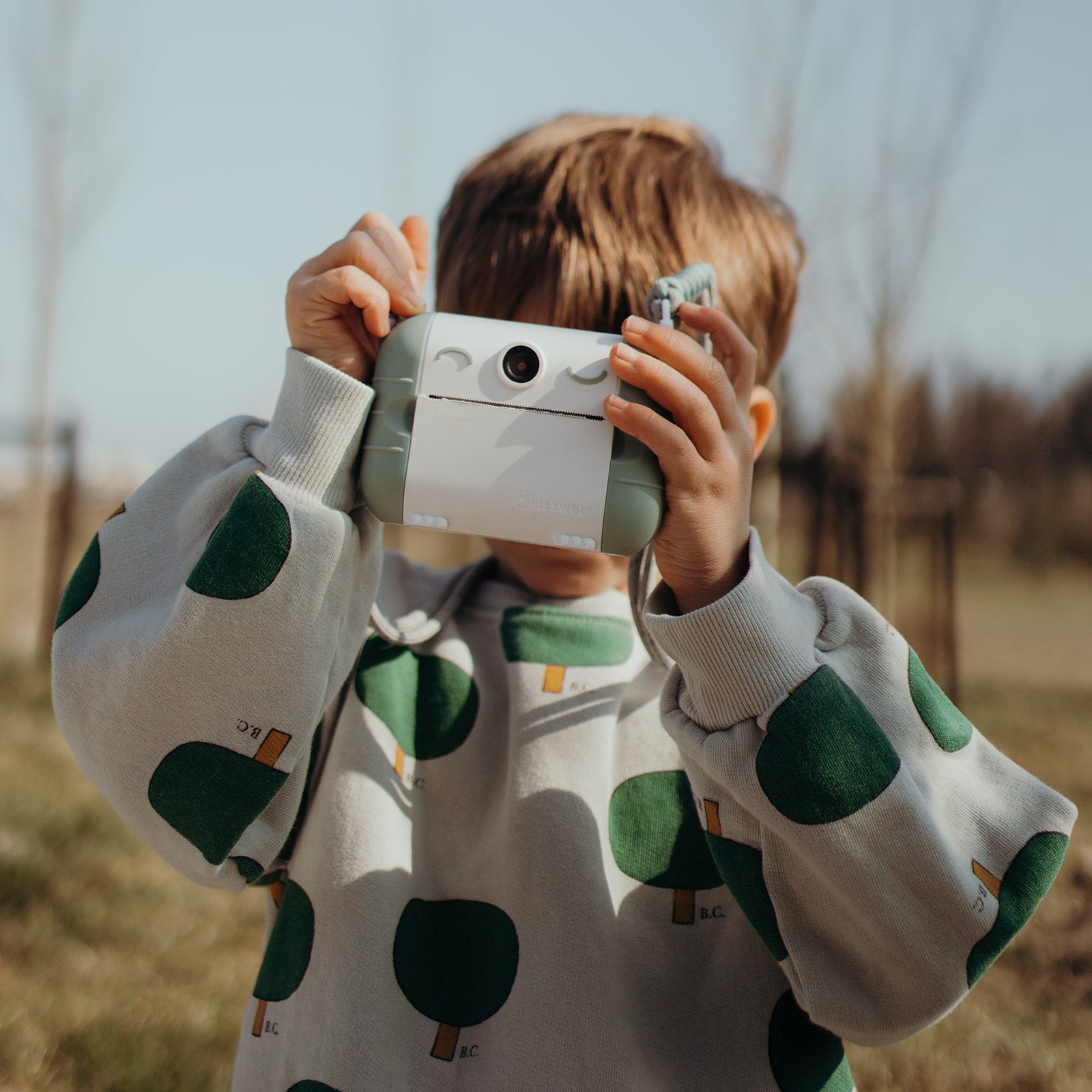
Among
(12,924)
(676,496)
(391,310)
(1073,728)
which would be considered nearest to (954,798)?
(676,496)

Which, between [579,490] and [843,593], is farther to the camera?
[843,593]

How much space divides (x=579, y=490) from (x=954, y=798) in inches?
16.8

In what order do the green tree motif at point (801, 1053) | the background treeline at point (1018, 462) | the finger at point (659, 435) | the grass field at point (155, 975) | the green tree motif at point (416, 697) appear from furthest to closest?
the background treeline at point (1018, 462), the grass field at point (155, 975), the green tree motif at point (416, 697), the green tree motif at point (801, 1053), the finger at point (659, 435)

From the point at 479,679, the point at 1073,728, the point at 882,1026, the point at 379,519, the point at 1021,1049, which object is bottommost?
the point at 1073,728

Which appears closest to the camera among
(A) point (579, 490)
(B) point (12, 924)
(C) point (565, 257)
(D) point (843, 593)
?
(A) point (579, 490)

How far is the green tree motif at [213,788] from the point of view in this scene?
844mm

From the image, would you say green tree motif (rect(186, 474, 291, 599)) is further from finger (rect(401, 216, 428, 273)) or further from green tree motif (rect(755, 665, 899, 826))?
green tree motif (rect(755, 665, 899, 826))

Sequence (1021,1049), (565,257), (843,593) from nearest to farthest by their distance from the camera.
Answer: (843,593), (565,257), (1021,1049)

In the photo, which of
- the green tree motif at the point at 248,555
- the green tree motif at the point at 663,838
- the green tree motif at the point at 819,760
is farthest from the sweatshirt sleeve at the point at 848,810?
the green tree motif at the point at 248,555

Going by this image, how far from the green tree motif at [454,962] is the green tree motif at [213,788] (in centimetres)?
19

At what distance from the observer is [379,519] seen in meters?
0.84

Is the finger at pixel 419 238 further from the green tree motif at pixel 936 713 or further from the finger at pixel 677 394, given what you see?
the green tree motif at pixel 936 713

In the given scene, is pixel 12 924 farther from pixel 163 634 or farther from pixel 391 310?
pixel 391 310

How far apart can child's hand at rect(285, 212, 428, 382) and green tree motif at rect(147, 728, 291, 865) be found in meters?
0.34
